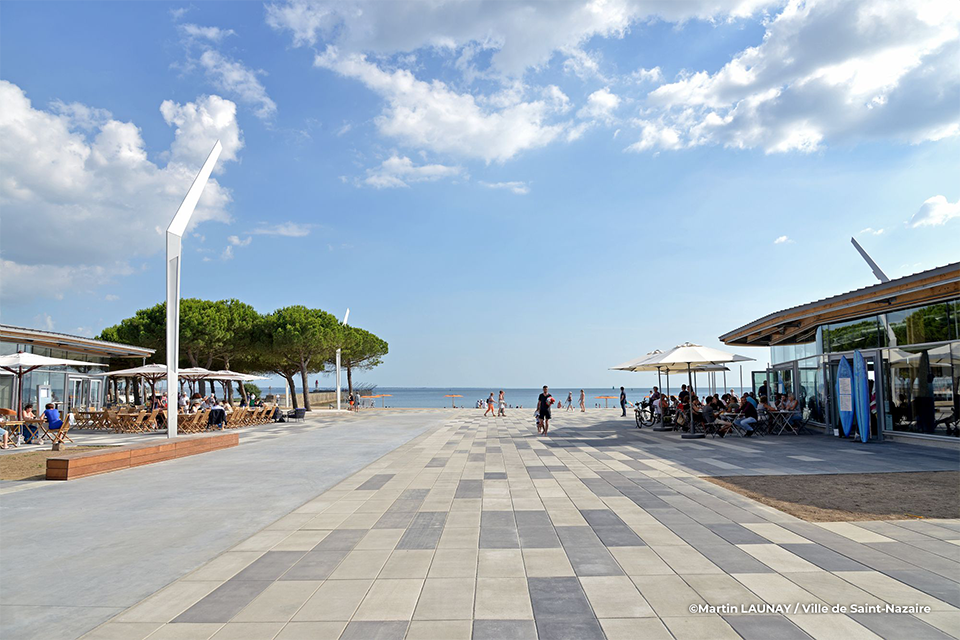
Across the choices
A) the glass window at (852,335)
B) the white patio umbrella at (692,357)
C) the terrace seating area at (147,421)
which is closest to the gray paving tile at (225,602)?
the white patio umbrella at (692,357)

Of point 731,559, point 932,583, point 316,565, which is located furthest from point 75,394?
point 932,583

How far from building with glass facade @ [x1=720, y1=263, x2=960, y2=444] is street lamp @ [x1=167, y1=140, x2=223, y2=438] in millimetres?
14458

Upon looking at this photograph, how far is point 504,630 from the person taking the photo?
3324mm

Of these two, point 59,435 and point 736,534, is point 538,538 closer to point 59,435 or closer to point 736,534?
point 736,534

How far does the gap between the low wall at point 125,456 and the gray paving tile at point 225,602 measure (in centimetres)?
670

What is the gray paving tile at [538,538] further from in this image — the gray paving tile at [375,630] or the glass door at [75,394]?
the glass door at [75,394]

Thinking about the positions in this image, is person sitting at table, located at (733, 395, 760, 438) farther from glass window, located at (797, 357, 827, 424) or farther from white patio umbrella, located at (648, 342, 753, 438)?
glass window, located at (797, 357, 827, 424)

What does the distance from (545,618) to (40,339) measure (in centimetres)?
2270

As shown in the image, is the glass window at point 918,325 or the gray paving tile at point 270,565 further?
the glass window at point 918,325

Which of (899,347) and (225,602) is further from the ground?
(899,347)

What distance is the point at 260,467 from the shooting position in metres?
10.5

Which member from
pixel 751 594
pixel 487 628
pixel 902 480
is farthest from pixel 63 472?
pixel 902 480

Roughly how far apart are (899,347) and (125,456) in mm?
15484

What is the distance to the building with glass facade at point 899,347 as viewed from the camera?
37.2ft
